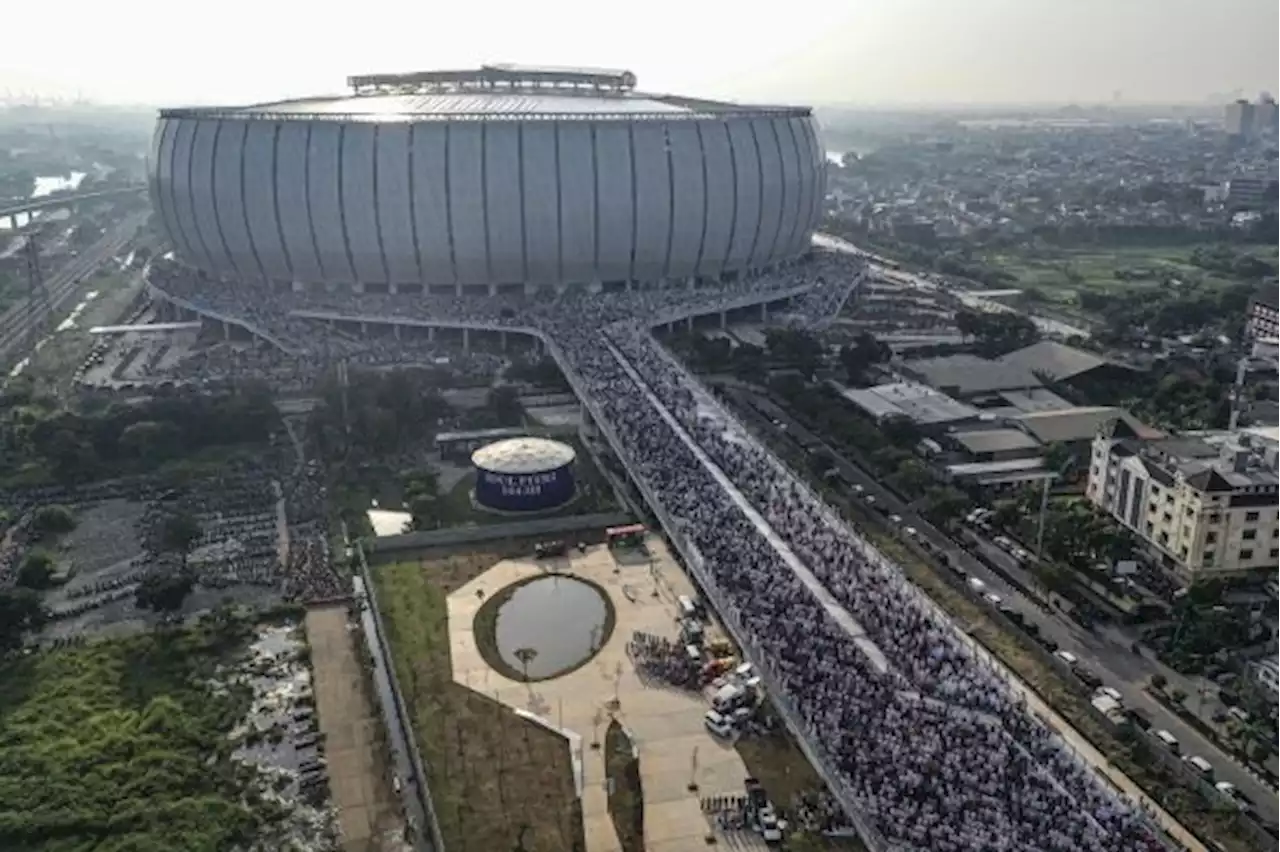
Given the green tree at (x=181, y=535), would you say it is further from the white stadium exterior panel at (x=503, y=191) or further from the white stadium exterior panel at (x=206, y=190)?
the white stadium exterior panel at (x=206, y=190)

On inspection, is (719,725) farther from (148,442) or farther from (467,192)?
(467,192)

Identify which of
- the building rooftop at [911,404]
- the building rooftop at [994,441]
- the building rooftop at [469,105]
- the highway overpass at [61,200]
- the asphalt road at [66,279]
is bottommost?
the asphalt road at [66,279]

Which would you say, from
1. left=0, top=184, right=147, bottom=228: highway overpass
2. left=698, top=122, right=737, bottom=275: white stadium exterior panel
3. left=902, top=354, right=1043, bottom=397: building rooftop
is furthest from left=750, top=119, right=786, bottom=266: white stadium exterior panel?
left=0, top=184, right=147, bottom=228: highway overpass

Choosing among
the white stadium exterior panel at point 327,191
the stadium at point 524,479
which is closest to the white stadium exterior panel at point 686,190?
the white stadium exterior panel at point 327,191

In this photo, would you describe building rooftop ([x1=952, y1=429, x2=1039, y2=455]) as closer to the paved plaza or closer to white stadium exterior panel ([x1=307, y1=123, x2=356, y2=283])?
the paved plaza

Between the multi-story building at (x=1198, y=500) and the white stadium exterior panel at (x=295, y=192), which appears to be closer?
the multi-story building at (x=1198, y=500)

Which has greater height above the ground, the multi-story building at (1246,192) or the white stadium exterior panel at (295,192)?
the white stadium exterior panel at (295,192)

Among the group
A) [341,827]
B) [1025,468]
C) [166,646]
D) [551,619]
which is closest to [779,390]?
[1025,468]

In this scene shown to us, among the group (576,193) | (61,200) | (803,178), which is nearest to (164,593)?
→ (576,193)

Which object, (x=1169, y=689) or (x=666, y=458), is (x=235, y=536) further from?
(x=1169, y=689)
